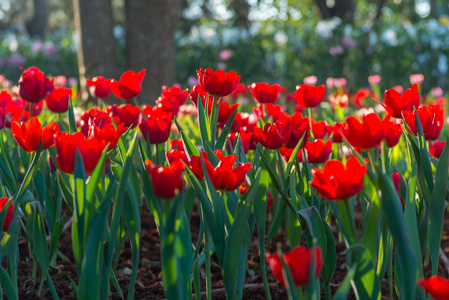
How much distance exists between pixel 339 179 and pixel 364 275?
190 mm

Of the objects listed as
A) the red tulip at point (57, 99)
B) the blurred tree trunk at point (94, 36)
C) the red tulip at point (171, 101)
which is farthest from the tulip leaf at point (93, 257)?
the blurred tree trunk at point (94, 36)

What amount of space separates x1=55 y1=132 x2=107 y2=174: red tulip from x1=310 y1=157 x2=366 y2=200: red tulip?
41 centimetres

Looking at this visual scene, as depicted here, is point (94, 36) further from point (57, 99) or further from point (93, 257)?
point (93, 257)

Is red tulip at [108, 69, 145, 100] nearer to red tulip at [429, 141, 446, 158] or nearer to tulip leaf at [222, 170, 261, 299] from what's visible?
tulip leaf at [222, 170, 261, 299]

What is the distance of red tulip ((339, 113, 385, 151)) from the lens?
1.05 metres

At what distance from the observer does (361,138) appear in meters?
1.06

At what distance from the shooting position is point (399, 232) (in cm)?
102

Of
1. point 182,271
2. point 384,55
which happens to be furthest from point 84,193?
point 384,55

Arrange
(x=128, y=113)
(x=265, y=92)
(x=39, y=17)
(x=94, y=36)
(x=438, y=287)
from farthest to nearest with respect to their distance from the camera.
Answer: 1. (x=39, y=17)
2. (x=94, y=36)
3. (x=265, y=92)
4. (x=128, y=113)
5. (x=438, y=287)

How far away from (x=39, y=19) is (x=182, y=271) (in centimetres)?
2177

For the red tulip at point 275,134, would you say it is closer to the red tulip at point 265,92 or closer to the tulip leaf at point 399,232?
the tulip leaf at point 399,232

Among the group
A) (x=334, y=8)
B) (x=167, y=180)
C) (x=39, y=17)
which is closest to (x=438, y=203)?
(x=167, y=180)

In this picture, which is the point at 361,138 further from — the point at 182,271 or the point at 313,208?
→ the point at 182,271

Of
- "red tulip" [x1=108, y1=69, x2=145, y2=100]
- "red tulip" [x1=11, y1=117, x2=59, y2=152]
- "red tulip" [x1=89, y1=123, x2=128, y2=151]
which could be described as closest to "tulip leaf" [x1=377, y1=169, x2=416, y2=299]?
"red tulip" [x1=89, y1=123, x2=128, y2=151]
